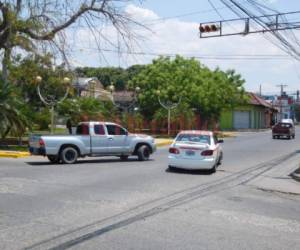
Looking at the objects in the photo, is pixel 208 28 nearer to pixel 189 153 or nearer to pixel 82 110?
pixel 189 153

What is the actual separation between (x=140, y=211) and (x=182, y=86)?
41.5 metres

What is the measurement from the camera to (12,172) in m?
17.4

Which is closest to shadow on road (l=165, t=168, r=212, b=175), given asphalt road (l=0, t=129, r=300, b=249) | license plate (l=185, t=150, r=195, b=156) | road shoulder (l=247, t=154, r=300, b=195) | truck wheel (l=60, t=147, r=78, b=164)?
asphalt road (l=0, t=129, r=300, b=249)

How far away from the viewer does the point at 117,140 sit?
22.8 meters

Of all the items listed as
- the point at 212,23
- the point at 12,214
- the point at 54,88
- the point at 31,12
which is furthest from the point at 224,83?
the point at 12,214

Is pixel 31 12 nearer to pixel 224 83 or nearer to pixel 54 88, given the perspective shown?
Result: pixel 54 88

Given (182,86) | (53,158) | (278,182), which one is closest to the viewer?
(278,182)

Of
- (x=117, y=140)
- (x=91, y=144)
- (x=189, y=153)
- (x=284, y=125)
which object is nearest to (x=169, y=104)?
(x=284, y=125)

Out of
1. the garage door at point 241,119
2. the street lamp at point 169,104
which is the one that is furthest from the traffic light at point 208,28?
the garage door at point 241,119

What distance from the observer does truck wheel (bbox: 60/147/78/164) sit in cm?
2119

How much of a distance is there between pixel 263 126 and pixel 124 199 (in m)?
83.3

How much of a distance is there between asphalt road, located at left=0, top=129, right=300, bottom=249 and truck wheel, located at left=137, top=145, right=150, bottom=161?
4.61 meters

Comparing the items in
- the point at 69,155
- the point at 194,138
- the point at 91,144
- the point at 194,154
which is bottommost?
the point at 69,155

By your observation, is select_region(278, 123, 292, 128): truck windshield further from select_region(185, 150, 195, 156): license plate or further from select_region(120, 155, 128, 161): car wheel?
select_region(185, 150, 195, 156): license plate
